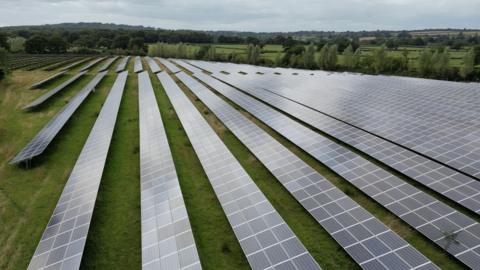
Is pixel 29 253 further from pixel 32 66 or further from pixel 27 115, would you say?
pixel 32 66

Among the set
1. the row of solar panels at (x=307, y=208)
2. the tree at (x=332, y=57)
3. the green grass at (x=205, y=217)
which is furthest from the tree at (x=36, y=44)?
the row of solar panels at (x=307, y=208)

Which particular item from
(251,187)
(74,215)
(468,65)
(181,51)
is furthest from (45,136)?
(181,51)

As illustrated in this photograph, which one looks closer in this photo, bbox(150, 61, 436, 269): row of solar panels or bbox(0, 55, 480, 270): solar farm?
bbox(150, 61, 436, 269): row of solar panels

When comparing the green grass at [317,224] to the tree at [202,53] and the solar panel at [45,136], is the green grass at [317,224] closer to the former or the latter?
the solar panel at [45,136]

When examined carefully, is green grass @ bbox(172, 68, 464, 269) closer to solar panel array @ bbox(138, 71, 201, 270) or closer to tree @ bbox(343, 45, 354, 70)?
solar panel array @ bbox(138, 71, 201, 270)

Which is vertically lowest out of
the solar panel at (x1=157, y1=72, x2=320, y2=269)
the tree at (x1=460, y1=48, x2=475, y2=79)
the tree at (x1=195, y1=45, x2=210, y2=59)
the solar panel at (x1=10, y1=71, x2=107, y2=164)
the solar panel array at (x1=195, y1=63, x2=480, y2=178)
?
the solar panel at (x1=157, y1=72, x2=320, y2=269)

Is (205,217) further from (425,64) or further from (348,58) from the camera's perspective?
(348,58)

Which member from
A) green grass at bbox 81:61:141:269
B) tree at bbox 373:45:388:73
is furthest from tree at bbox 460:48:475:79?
green grass at bbox 81:61:141:269
